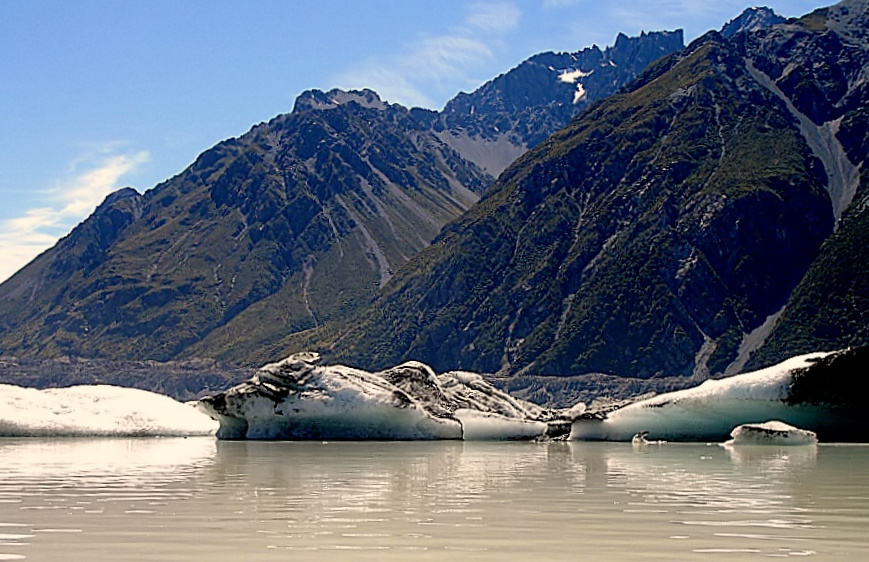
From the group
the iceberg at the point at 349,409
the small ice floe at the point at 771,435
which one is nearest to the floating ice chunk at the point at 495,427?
the iceberg at the point at 349,409

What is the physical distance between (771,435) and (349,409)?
1420 centimetres

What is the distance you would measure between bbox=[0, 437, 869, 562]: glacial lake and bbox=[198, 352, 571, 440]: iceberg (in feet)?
32.5

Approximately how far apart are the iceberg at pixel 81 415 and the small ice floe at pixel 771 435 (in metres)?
21.0

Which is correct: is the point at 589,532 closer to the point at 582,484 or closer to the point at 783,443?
the point at 582,484

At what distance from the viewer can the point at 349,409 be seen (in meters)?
38.5

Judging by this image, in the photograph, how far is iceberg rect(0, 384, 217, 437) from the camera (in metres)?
40.1

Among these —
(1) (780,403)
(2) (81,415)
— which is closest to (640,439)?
(1) (780,403)

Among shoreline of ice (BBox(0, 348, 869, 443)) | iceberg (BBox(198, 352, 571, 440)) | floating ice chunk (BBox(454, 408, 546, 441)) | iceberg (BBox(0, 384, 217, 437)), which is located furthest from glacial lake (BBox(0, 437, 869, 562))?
floating ice chunk (BBox(454, 408, 546, 441))

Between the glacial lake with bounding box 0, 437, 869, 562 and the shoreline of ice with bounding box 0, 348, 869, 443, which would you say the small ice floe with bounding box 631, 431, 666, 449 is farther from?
the glacial lake with bounding box 0, 437, 869, 562

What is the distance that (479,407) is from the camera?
141 ft

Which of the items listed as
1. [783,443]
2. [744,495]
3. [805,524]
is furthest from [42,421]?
[805,524]

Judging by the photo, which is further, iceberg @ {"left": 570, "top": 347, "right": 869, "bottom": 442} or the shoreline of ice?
the shoreline of ice

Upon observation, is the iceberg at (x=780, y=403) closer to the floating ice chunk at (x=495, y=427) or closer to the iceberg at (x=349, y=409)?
the floating ice chunk at (x=495, y=427)

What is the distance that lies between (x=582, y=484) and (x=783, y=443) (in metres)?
16.0
